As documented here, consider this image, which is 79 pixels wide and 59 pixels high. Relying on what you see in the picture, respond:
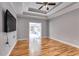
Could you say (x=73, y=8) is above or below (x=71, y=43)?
above

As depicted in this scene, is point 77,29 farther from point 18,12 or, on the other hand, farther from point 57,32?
point 18,12

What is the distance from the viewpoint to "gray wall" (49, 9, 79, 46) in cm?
400

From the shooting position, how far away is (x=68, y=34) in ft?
14.6

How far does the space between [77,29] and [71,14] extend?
29.6 inches

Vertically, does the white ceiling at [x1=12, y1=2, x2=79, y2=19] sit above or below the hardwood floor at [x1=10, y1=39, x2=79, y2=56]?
above

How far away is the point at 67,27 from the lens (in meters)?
4.52

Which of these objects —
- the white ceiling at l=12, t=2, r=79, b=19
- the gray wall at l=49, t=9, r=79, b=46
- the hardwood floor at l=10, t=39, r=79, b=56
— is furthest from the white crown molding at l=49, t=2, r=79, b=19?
the hardwood floor at l=10, t=39, r=79, b=56

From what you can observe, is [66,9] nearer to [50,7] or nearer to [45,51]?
[50,7]

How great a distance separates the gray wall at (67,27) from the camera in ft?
13.1

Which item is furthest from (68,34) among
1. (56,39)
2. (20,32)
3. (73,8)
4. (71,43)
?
(20,32)

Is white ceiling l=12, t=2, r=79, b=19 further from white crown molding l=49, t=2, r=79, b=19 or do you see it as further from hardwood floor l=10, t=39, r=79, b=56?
hardwood floor l=10, t=39, r=79, b=56

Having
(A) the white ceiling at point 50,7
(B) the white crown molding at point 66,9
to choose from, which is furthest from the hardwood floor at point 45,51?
(B) the white crown molding at point 66,9

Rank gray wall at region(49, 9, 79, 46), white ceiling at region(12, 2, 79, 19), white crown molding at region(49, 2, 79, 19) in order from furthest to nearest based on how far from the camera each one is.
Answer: gray wall at region(49, 9, 79, 46) → white crown molding at region(49, 2, 79, 19) → white ceiling at region(12, 2, 79, 19)

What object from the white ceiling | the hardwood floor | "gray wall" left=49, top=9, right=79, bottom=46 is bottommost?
the hardwood floor
